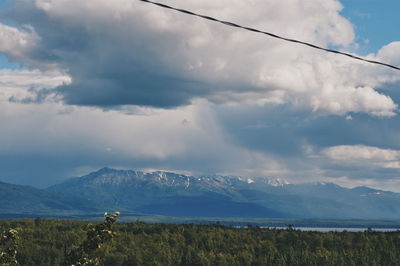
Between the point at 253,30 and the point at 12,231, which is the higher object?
the point at 253,30

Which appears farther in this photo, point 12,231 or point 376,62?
point 12,231

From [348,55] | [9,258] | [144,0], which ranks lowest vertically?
[9,258]

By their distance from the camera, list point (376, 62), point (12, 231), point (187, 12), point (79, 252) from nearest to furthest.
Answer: point (187, 12), point (376, 62), point (79, 252), point (12, 231)

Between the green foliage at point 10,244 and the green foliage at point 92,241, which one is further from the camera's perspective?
the green foliage at point 10,244

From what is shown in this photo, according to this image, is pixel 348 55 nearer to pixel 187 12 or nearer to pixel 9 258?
pixel 187 12

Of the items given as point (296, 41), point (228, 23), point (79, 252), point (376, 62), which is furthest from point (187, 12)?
point (79, 252)

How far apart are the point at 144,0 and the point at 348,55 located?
374 inches

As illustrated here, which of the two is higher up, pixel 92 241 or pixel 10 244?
pixel 92 241

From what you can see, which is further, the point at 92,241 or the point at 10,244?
the point at 10,244

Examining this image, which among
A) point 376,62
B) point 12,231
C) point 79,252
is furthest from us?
A: point 12,231

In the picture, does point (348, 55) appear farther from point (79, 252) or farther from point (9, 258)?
point (9, 258)

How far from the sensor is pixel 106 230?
29.7 m

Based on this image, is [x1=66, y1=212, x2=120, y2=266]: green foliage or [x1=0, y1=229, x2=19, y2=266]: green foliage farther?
[x1=0, y1=229, x2=19, y2=266]: green foliage

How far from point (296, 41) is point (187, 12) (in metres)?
5.28
